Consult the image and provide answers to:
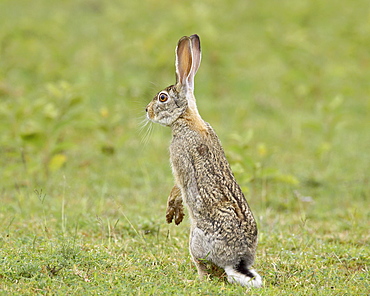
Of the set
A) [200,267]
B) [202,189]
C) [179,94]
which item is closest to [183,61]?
[179,94]

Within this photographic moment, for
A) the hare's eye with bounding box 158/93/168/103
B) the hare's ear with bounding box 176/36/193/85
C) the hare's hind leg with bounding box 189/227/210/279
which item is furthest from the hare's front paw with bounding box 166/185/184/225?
the hare's ear with bounding box 176/36/193/85

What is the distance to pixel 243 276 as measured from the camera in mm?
4973

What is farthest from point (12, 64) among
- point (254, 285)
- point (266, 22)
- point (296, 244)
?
point (254, 285)

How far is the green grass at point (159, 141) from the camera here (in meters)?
5.36

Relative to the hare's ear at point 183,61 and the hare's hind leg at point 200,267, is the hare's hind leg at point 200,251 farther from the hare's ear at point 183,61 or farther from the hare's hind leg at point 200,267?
the hare's ear at point 183,61

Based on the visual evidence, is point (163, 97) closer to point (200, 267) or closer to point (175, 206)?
point (175, 206)

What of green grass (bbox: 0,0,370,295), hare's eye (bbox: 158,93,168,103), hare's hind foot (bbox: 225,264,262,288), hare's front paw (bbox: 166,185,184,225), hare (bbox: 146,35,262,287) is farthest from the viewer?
hare's eye (bbox: 158,93,168,103)

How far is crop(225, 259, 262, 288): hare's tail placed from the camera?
16.0 ft

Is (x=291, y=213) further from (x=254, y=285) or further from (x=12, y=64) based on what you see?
(x=12, y=64)

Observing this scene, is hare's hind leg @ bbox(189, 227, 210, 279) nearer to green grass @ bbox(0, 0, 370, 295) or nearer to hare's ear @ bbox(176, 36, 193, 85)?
green grass @ bbox(0, 0, 370, 295)

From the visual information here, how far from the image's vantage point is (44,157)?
894cm

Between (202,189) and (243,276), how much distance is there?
2.90ft

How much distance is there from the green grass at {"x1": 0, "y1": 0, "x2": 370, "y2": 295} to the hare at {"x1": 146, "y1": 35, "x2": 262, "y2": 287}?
259mm

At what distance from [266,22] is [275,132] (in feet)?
22.4
